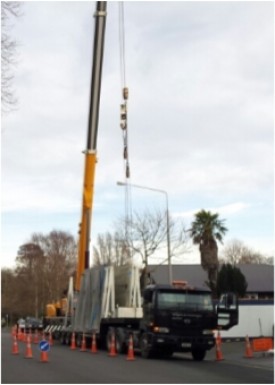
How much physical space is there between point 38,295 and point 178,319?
69.7 metres

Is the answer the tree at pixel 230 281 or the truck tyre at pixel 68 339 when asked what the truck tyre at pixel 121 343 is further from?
the tree at pixel 230 281

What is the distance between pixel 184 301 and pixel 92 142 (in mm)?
8874

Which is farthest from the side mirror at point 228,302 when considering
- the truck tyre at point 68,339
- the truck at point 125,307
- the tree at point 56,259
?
the tree at point 56,259

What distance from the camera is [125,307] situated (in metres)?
26.0

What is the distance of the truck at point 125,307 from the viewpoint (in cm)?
2139

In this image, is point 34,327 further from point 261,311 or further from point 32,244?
point 32,244

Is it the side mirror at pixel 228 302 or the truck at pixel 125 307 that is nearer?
the truck at pixel 125 307

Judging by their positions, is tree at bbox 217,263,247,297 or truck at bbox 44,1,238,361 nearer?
truck at bbox 44,1,238,361

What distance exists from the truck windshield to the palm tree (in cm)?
3727

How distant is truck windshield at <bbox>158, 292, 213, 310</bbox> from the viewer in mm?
21469

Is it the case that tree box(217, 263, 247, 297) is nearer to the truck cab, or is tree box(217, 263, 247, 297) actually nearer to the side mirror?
the side mirror

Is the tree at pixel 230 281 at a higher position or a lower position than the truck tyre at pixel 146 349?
higher

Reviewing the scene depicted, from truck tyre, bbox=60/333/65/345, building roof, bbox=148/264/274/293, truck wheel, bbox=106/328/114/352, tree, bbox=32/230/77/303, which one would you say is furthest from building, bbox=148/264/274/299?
truck wheel, bbox=106/328/114/352

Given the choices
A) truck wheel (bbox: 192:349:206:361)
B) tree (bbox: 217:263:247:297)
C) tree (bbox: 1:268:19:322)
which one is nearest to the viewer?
truck wheel (bbox: 192:349:206:361)
